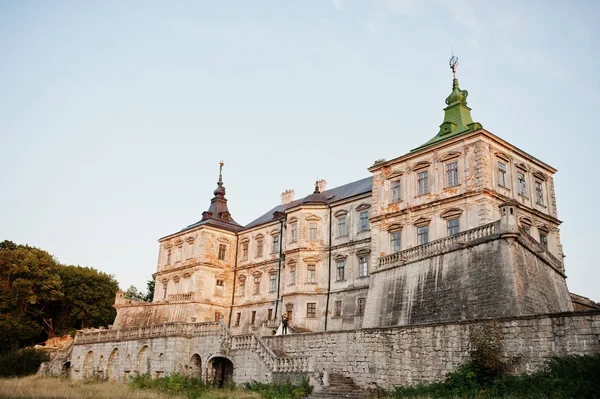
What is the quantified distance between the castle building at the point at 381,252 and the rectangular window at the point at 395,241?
0.07 m

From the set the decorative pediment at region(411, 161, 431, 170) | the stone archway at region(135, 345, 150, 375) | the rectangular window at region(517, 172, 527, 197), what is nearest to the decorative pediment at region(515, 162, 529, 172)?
the rectangular window at region(517, 172, 527, 197)

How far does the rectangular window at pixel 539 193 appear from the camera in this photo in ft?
109

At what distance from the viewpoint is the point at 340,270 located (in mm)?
39594

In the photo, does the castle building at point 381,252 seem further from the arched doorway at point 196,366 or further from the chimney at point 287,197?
the arched doorway at point 196,366

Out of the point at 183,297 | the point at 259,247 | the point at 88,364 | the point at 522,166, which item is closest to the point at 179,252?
the point at 183,297

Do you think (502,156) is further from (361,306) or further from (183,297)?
(183,297)

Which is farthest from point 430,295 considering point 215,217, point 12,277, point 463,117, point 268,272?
point 12,277

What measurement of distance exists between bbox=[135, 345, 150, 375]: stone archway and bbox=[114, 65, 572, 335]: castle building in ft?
27.2

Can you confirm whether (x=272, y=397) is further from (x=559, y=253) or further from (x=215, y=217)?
(x=215, y=217)

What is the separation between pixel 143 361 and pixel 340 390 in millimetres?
18133

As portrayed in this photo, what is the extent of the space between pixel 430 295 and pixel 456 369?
25.0 feet

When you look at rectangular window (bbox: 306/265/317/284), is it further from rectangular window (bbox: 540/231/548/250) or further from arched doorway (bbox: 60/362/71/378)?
arched doorway (bbox: 60/362/71/378)

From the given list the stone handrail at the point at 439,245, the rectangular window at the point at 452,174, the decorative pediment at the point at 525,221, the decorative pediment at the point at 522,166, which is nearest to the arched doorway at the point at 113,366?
the stone handrail at the point at 439,245

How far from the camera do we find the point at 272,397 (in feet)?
78.3
